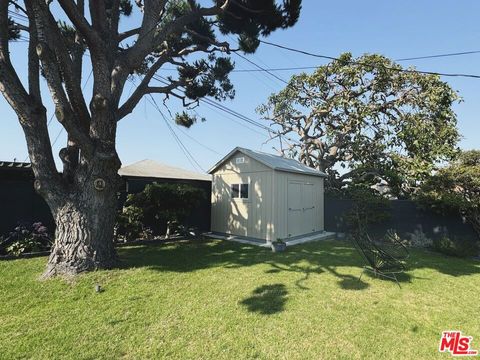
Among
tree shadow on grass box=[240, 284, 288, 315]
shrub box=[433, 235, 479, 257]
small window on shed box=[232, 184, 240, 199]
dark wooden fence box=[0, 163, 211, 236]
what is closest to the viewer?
tree shadow on grass box=[240, 284, 288, 315]

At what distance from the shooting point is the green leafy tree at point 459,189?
7.87 meters

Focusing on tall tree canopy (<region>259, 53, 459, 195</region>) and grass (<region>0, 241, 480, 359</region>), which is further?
tall tree canopy (<region>259, 53, 459, 195</region>)

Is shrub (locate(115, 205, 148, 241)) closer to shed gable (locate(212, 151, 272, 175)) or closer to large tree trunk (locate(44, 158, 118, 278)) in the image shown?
large tree trunk (locate(44, 158, 118, 278))

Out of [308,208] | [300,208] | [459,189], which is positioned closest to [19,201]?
[300,208]

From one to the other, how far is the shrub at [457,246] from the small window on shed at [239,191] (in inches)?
241

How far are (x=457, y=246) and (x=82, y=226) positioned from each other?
9523 millimetres

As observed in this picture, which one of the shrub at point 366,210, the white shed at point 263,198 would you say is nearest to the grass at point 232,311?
Result: the white shed at point 263,198

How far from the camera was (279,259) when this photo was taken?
22.5ft

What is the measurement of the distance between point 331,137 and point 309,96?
2843 millimetres

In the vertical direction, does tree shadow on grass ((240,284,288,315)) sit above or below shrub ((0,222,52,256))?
below

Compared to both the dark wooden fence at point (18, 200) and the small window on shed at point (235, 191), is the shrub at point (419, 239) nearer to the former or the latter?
the small window on shed at point (235, 191)

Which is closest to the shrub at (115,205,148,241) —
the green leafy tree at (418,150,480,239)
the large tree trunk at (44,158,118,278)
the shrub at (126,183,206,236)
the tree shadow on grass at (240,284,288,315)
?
the shrub at (126,183,206,236)

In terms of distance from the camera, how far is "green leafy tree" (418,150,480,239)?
7867 mm

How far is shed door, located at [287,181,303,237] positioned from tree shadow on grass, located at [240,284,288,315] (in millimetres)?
4747
